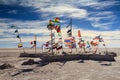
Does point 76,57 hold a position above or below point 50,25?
below

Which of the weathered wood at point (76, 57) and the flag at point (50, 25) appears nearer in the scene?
the weathered wood at point (76, 57)

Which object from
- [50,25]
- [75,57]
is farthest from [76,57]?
[50,25]

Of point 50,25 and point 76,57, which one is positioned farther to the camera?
point 76,57

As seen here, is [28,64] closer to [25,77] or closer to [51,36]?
[51,36]

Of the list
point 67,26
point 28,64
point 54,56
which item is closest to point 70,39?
point 67,26

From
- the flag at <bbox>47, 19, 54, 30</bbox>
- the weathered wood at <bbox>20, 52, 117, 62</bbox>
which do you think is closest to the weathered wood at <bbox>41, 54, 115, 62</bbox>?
the weathered wood at <bbox>20, 52, 117, 62</bbox>

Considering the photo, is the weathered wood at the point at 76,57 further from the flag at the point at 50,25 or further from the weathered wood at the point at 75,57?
the flag at the point at 50,25

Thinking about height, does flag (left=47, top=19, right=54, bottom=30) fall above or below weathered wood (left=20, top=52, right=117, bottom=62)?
above

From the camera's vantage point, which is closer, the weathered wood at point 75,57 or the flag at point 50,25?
the weathered wood at point 75,57

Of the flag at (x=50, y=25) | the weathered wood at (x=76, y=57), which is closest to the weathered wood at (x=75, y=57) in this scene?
the weathered wood at (x=76, y=57)

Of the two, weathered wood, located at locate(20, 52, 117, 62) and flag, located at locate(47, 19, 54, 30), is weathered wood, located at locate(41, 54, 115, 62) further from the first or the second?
flag, located at locate(47, 19, 54, 30)

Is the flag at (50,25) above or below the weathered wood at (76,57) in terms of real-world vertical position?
above

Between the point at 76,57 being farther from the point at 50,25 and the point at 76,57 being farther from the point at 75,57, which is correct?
the point at 50,25

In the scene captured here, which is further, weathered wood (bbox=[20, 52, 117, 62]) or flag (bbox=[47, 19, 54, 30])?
flag (bbox=[47, 19, 54, 30])
